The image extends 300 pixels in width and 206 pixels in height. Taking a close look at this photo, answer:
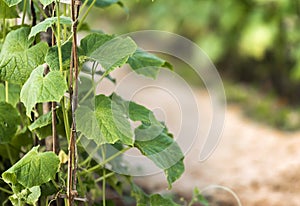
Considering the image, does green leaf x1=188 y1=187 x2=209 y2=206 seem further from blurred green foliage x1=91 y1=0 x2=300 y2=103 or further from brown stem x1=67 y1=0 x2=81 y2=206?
blurred green foliage x1=91 y1=0 x2=300 y2=103

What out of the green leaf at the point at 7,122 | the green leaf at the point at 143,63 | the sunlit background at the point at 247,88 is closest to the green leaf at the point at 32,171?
the green leaf at the point at 7,122

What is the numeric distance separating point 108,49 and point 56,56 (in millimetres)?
128

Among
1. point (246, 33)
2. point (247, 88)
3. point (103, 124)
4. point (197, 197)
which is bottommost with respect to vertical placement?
point (197, 197)

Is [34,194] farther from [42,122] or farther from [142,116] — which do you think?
[142,116]

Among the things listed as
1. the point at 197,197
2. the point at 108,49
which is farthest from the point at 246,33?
the point at 108,49

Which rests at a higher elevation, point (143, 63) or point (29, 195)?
point (143, 63)

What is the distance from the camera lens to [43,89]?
54.4 inches

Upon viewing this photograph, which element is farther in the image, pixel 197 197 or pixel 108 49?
pixel 197 197

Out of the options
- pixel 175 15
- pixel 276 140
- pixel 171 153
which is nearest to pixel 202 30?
pixel 175 15

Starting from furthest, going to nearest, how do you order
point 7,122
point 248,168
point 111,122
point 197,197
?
point 248,168 → point 197,197 → point 7,122 → point 111,122

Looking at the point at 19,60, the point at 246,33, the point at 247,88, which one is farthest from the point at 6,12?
the point at 247,88

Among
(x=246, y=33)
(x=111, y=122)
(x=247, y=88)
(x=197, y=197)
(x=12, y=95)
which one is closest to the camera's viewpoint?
(x=111, y=122)

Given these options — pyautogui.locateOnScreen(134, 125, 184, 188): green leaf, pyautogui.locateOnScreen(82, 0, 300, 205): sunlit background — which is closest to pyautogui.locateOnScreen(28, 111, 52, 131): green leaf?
pyautogui.locateOnScreen(134, 125, 184, 188): green leaf

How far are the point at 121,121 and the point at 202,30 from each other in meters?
4.27
